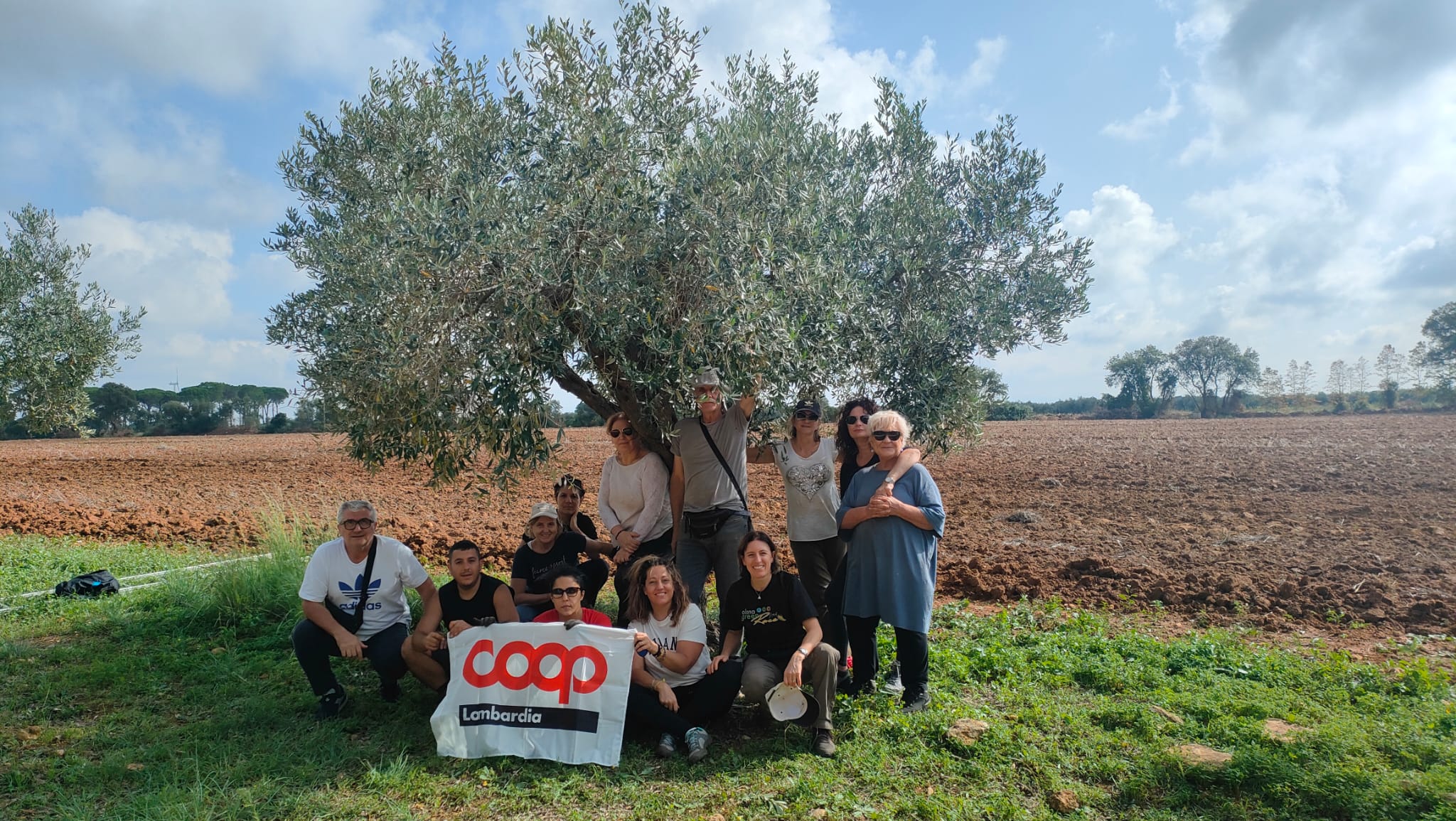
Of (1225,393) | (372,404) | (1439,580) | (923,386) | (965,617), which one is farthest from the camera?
(1225,393)

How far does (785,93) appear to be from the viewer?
22.6 ft

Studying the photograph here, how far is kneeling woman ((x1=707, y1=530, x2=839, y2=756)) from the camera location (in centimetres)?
499

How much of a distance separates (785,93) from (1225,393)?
263 ft

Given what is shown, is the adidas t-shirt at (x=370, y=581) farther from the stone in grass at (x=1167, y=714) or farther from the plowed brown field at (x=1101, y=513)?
the stone in grass at (x=1167, y=714)

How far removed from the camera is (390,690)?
229 inches

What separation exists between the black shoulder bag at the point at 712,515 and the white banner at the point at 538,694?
1.10m

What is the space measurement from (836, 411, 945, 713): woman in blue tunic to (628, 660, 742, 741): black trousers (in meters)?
0.88

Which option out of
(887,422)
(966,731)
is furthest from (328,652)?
(966,731)

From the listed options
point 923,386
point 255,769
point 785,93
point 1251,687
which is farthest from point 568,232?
point 1251,687

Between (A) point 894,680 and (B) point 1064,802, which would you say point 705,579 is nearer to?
(A) point 894,680

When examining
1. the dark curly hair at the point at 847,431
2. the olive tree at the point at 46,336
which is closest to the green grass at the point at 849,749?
the dark curly hair at the point at 847,431

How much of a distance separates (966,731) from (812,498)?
172cm

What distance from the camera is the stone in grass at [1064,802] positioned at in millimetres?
4195

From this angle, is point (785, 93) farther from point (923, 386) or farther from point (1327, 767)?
point (1327, 767)
